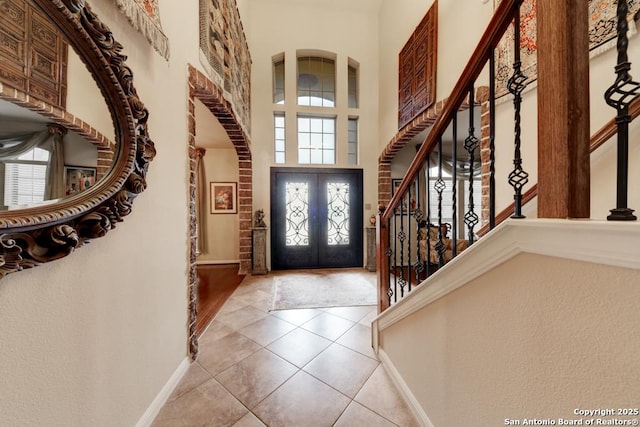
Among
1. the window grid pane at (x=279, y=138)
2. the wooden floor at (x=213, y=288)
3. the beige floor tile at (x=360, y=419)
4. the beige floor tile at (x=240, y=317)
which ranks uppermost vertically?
the window grid pane at (x=279, y=138)

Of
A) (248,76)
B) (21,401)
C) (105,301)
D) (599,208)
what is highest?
(248,76)

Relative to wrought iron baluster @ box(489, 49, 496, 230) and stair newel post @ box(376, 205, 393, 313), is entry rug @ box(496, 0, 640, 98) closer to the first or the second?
wrought iron baluster @ box(489, 49, 496, 230)

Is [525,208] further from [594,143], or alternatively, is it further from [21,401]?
[21,401]

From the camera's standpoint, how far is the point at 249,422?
1.27 m

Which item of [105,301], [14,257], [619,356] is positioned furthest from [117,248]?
[619,356]

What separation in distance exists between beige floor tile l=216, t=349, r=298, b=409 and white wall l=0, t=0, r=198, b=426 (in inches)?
15.4

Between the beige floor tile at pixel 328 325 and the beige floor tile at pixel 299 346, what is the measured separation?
74mm

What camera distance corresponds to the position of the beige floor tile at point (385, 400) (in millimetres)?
1282

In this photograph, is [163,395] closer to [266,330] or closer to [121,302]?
[121,302]

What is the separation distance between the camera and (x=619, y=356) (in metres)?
0.48

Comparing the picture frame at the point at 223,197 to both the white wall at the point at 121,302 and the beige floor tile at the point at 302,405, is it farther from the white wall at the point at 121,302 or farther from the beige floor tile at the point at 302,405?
the beige floor tile at the point at 302,405

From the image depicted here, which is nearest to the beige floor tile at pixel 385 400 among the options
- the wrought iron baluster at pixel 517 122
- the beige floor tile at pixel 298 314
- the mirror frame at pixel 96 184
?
the beige floor tile at pixel 298 314

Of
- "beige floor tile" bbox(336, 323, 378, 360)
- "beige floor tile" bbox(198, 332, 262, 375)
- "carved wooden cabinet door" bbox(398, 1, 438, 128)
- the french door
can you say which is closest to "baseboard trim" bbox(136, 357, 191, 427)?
"beige floor tile" bbox(198, 332, 262, 375)

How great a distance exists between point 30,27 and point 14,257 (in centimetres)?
69
